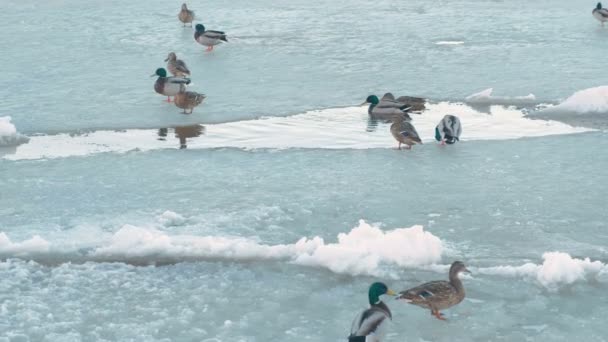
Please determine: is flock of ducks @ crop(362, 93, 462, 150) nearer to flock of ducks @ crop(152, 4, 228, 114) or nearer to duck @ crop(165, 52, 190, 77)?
flock of ducks @ crop(152, 4, 228, 114)

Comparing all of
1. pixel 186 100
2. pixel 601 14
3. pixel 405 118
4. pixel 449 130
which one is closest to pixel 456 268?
pixel 449 130

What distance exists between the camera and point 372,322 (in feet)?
19.9

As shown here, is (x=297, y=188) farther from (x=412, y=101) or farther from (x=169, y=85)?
(x=169, y=85)

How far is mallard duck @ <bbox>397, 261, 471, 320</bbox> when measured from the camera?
6531 mm

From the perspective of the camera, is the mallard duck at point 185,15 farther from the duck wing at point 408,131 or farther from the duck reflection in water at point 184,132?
the duck wing at point 408,131

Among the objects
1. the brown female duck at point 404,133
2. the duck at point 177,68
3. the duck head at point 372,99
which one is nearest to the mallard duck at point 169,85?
the duck at point 177,68

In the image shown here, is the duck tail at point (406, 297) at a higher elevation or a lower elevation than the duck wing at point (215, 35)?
lower

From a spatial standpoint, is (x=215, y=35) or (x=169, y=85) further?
(x=215, y=35)

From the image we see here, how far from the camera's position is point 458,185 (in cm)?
958

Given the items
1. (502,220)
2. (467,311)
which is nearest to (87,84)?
(502,220)

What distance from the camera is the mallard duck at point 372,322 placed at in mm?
5980

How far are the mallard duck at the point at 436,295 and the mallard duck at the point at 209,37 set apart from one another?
34.0 feet

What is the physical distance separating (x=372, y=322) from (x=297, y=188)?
3.60 metres

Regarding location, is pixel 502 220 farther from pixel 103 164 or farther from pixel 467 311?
pixel 103 164
